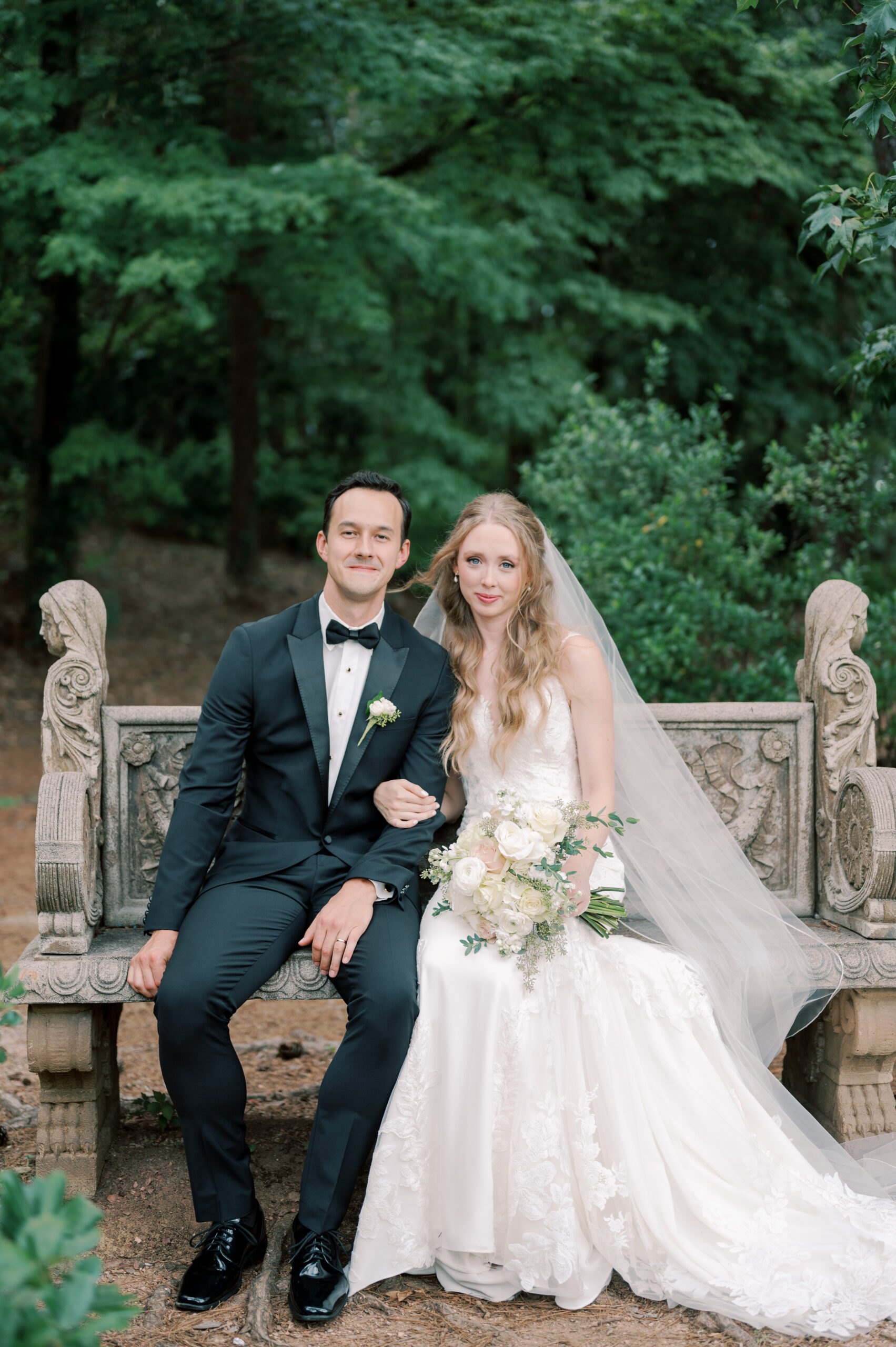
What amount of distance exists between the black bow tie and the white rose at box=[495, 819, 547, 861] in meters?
0.74

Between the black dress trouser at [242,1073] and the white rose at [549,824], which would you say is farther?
the white rose at [549,824]

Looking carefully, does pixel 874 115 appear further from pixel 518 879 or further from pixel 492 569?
pixel 518 879

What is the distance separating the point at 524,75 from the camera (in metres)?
7.62

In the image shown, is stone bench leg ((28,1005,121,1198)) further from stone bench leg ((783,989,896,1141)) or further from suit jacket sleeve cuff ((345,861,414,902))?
stone bench leg ((783,989,896,1141))

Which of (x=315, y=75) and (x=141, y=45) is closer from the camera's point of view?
(x=141, y=45)

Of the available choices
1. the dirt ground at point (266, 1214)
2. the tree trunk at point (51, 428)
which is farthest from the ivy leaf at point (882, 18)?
the tree trunk at point (51, 428)

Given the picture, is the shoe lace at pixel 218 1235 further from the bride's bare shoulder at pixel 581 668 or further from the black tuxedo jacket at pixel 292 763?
the bride's bare shoulder at pixel 581 668

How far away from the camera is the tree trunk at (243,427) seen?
13109 millimetres

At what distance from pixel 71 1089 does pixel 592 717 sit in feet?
6.20

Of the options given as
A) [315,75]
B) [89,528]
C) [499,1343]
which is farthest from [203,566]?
[499,1343]

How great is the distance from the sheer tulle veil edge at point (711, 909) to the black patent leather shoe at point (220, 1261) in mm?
1180

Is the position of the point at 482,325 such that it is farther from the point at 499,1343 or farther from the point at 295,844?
the point at 499,1343

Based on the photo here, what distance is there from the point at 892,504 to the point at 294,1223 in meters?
4.58

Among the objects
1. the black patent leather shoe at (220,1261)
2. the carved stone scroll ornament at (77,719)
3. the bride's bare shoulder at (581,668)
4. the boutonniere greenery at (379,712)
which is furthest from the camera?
the bride's bare shoulder at (581,668)
